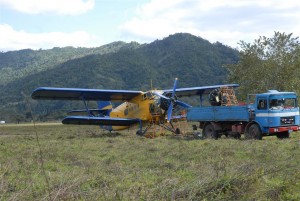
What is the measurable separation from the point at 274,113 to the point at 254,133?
3.85ft

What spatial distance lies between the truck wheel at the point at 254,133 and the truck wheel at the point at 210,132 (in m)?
1.87

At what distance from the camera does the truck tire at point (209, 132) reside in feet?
63.6

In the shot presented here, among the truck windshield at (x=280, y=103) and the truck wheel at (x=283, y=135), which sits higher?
the truck windshield at (x=280, y=103)

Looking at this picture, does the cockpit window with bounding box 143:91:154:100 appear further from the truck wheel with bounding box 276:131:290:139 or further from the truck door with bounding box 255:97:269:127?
the truck wheel with bounding box 276:131:290:139

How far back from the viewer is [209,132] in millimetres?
19797

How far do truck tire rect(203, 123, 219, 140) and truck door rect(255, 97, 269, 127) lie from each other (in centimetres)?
247

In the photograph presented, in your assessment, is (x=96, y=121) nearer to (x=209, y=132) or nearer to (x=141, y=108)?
(x=141, y=108)

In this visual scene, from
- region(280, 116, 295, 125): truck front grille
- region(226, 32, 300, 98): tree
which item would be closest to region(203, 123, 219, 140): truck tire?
region(280, 116, 295, 125): truck front grille

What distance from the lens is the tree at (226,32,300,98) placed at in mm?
33594

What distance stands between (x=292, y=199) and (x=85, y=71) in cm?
13651

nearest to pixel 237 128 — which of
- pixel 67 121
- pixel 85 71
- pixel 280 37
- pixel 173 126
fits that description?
pixel 173 126

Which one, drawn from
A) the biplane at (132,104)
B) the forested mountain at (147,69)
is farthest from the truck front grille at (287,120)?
the forested mountain at (147,69)

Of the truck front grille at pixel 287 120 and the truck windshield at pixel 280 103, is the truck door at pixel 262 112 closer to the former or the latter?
the truck windshield at pixel 280 103

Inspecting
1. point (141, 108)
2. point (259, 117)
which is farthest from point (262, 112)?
point (141, 108)
